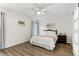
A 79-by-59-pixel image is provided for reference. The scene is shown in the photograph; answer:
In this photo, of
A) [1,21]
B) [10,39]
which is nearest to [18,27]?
[10,39]

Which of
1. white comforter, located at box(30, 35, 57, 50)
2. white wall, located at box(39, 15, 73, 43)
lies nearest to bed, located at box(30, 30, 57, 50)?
white comforter, located at box(30, 35, 57, 50)

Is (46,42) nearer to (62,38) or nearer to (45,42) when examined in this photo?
(45,42)

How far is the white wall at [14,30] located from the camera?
4354 mm

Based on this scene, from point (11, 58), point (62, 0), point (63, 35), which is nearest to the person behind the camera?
point (11, 58)

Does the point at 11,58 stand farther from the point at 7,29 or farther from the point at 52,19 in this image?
the point at 52,19

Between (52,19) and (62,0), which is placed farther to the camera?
(52,19)

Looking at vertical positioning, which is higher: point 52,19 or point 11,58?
point 52,19

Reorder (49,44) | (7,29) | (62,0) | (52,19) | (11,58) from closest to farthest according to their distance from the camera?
(11,58), (62,0), (49,44), (7,29), (52,19)

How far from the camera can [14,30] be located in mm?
4918

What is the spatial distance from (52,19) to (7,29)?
358 centimetres

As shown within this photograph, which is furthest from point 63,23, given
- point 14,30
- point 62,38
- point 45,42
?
point 14,30

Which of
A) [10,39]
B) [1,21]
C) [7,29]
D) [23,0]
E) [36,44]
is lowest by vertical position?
[36,44]

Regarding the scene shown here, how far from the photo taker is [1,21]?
3988mm

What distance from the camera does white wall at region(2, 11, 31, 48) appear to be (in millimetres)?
4354
